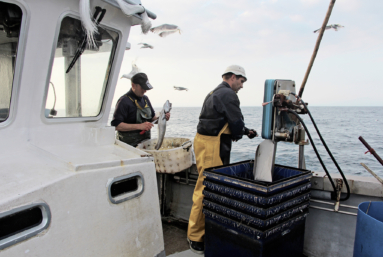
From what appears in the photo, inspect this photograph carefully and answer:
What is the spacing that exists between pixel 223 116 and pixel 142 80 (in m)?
1.26

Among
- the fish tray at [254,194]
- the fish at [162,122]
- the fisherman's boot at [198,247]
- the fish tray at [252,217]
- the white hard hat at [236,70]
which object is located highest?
the white hard hat at [236,70]

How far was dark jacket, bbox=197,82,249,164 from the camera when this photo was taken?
2.97m

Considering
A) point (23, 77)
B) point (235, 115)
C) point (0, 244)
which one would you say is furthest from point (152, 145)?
point (0, 244)

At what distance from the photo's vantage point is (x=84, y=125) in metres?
2.35

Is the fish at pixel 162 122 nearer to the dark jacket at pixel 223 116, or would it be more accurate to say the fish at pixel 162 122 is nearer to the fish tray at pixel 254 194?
the dark jacket at pixel 223 116

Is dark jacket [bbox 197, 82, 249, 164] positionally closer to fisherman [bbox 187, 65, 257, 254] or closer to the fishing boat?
fisherman [bbox 187, 65, 257, 254]

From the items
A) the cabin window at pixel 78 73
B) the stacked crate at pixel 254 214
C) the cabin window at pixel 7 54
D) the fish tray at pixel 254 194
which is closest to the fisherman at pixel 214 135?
the stacked crate at pixel 254 214

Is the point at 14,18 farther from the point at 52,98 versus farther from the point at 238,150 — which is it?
the point at 238,150

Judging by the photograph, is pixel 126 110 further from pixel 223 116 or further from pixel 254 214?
pixel 254 214

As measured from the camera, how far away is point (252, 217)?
2.22 m

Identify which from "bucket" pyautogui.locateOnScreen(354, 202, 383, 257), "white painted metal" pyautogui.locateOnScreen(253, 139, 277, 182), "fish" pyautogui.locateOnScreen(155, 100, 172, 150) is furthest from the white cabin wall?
"bucket" pyautogui.locateOnScreen(354, 202, 383, 257)

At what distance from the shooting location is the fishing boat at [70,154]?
1.39 meters

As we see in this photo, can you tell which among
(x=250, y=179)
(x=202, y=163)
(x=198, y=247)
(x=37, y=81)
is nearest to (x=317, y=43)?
(x=250, y=179)

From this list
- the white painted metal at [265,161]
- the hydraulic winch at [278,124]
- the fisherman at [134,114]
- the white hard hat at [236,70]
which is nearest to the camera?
the hydraulic winch at [278,124]
